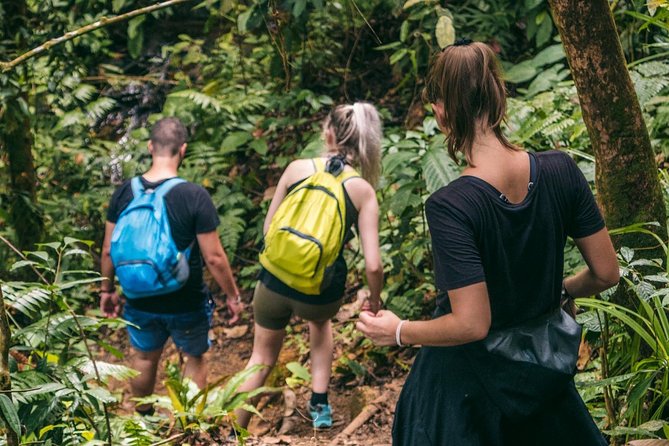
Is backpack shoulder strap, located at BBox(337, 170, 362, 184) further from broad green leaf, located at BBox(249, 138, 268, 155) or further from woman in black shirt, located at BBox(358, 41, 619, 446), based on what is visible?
broad green leaf, located at BBox(249, 138, 268, 155)

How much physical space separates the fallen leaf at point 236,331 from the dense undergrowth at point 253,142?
0.55 m

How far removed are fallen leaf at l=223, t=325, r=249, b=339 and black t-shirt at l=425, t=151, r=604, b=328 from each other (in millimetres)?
5205

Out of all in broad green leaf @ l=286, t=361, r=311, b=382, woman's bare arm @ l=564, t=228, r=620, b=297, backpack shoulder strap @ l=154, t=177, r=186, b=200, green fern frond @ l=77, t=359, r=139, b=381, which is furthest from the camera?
broad green leaf @ l=286, t=361, r=311, b=382

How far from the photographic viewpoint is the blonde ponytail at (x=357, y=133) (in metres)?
4.62

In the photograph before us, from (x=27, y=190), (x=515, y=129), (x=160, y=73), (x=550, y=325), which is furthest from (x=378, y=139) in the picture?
(x=160, y=73)

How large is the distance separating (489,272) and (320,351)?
300 centimetres

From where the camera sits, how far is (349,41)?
9.42 m

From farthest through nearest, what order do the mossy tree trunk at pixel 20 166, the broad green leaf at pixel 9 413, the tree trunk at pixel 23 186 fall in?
1. the tree trunk at pixel 23 186
2. the mossy tree trunk at pixel 20 166
3. the broad green leaf at pixel 9 413

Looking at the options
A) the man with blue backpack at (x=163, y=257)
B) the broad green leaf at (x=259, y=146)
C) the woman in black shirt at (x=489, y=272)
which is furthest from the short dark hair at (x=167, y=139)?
the woman in black shirt at (x=489, y=272)

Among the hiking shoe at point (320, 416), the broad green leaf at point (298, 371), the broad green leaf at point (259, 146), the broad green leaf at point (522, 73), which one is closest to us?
the hiking shoe at point (320, 416)

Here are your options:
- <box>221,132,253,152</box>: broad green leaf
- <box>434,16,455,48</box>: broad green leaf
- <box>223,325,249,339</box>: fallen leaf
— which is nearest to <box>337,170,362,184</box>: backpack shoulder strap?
<box>434,16,455,48</box>: broad green leaf

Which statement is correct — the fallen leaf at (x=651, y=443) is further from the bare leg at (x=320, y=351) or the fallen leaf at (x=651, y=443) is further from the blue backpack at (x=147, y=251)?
the blue backpack at (x=147, y=251)

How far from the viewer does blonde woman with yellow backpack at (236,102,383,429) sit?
4.35 m

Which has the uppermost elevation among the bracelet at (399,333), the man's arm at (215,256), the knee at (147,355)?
the bracelet at (399,333)
